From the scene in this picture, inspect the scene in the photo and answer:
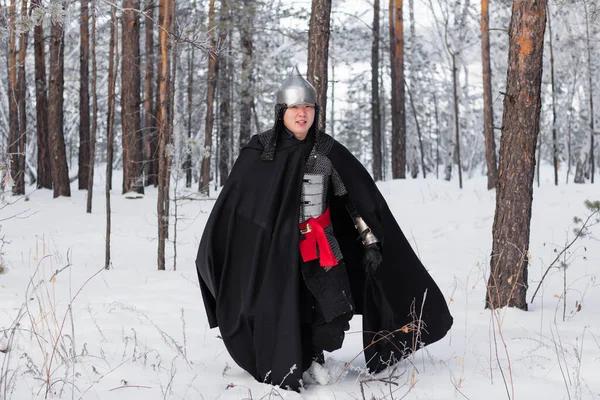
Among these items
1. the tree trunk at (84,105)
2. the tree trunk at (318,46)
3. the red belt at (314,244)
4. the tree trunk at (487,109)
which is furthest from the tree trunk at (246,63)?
the red belt at (314,244)

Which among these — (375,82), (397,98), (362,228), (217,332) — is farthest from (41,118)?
(362,228)

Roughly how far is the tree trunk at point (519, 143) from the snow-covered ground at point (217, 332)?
19.3 inches

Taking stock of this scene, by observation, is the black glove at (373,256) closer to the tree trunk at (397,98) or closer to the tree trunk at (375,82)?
the tree trunk at (397,98)

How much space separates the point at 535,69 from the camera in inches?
228

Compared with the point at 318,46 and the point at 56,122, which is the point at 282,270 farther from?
the point at 56,122

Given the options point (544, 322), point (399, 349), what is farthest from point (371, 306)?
point (544, 322)

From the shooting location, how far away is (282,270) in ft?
13.5

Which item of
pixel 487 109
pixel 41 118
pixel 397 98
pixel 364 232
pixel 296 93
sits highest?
pixel 397 98

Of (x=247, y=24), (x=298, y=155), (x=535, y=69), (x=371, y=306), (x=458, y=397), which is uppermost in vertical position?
(x=247, y=24)

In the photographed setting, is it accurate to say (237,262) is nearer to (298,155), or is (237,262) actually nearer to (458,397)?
(298,155)

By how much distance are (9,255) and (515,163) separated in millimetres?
8206

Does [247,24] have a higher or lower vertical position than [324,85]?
higher

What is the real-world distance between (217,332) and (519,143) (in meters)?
3.18

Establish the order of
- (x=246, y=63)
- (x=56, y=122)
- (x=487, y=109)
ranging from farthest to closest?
(x=246, y=63) < (x=56, y=122) < (x=487, y=109)
